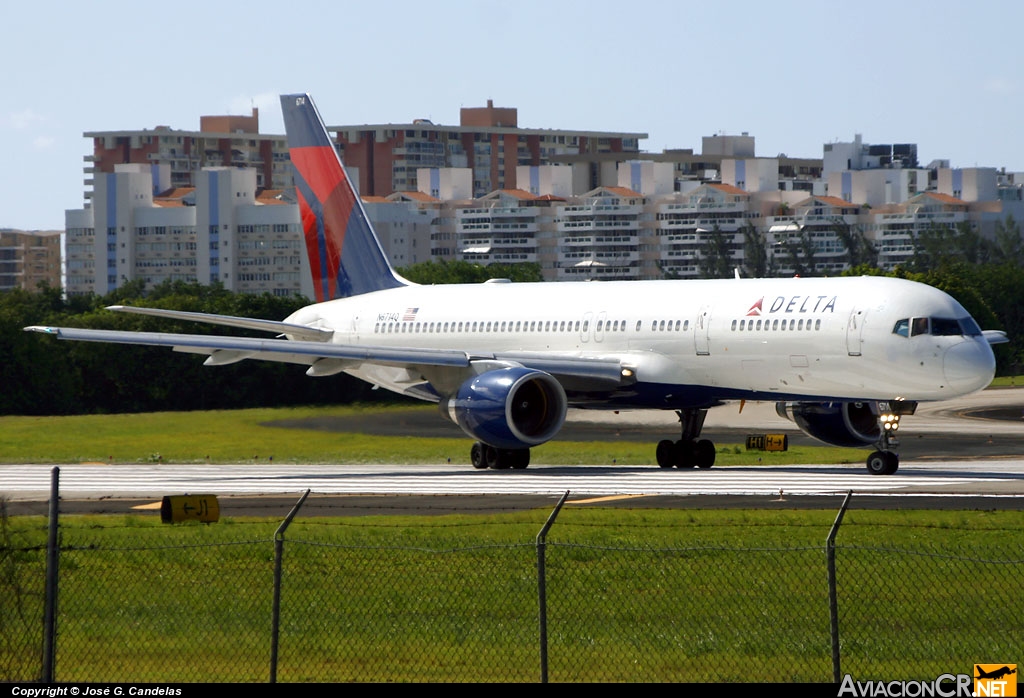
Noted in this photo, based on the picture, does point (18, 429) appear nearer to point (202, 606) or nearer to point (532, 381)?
point (532, 381)

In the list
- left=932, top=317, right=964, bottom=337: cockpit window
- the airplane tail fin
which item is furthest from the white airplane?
the airplane tail fin

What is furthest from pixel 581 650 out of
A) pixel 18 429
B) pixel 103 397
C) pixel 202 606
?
pixel 103 397

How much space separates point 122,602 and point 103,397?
65883 mm

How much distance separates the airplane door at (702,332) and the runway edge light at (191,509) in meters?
15.3

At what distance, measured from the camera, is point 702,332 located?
39.2 meters

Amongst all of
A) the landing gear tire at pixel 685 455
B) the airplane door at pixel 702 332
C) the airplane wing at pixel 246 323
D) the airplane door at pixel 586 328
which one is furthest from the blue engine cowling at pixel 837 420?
the airplane wing at pixel 246 323

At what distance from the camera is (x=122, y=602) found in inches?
778

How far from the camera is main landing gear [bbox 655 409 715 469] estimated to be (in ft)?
137

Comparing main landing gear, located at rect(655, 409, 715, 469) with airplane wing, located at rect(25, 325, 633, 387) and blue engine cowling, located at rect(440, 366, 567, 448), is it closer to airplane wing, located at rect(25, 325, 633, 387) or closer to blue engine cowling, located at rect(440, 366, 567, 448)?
airplane wing, located at rect(25, 325, 633, 387)

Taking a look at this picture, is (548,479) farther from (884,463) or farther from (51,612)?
(51,612)

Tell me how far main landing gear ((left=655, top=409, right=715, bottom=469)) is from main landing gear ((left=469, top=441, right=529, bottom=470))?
3.54 meters

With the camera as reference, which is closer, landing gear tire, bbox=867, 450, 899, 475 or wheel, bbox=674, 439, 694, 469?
landing gear tire, bbox=867, 450, 899, 475

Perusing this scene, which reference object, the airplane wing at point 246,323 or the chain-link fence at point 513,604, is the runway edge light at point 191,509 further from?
the airplane wing at point 246,323

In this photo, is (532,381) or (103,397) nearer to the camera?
(532,381)
